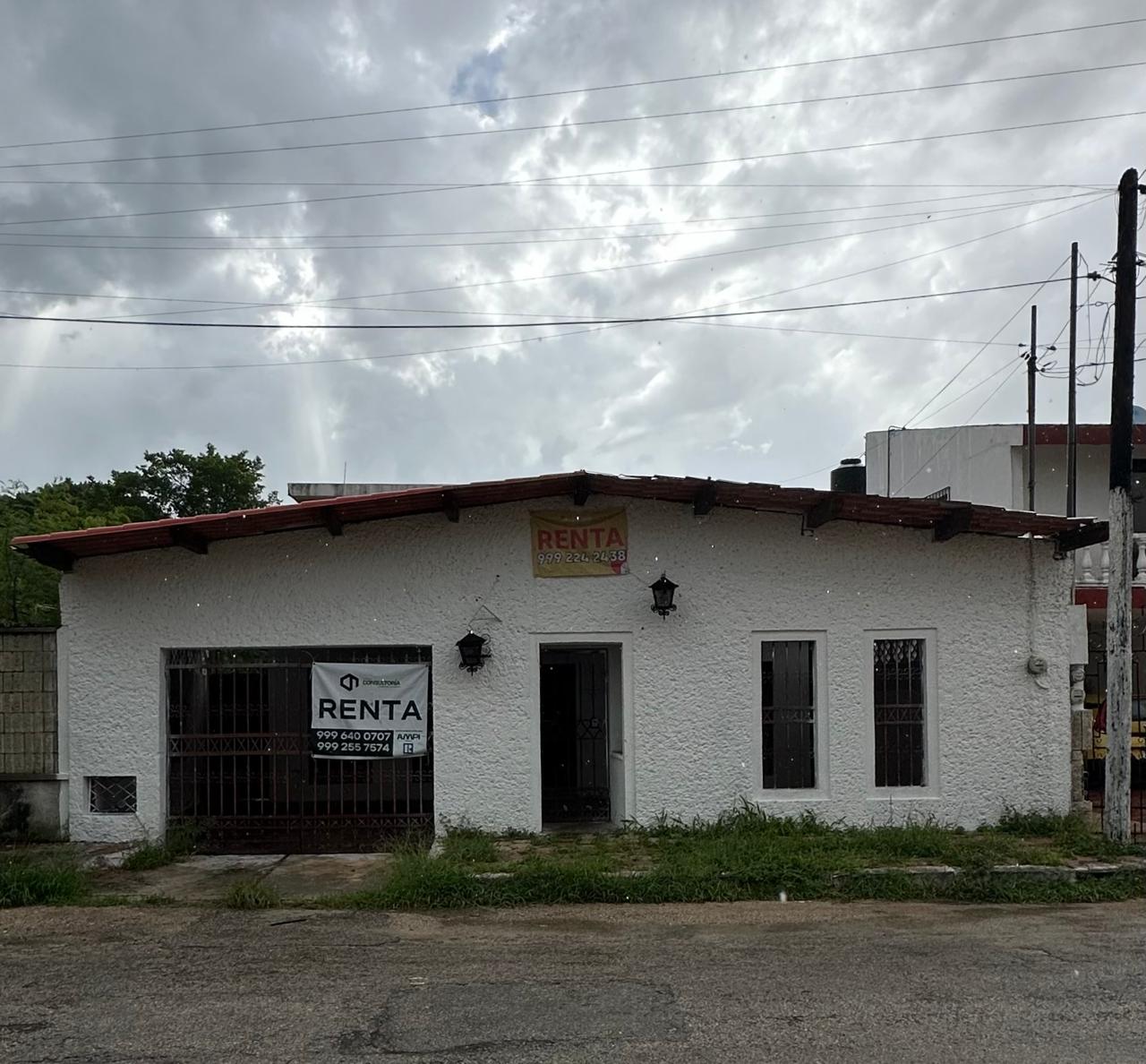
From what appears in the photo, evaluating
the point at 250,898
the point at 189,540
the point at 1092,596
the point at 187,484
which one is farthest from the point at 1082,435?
the point at 187,484

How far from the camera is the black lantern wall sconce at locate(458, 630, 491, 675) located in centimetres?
927

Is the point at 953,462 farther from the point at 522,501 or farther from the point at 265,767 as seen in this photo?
the point at 265,767

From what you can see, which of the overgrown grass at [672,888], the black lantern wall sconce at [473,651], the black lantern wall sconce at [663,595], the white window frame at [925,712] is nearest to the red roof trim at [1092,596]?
the white window frame at [925,712]

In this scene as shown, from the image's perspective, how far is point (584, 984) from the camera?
5.77 m

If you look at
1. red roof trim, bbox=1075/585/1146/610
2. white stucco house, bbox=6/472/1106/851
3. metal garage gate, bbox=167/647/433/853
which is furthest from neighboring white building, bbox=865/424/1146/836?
metal garage gate, bbox=167/647/433/853

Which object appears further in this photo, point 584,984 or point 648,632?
point 648,632

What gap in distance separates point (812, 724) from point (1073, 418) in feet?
35.8

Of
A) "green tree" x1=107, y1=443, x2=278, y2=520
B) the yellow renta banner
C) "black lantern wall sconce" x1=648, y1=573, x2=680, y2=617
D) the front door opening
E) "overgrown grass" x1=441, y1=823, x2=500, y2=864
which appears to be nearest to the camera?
"overgrown grass" x1=441, y1=823, x2=500, y2=864

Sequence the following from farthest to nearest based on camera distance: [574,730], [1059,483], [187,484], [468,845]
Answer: [187,484]
[1059,483]
[574,730]
[468,845]

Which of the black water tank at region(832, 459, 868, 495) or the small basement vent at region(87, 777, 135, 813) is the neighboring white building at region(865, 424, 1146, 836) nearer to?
the black water tank at region(832, 459, 868, 495)

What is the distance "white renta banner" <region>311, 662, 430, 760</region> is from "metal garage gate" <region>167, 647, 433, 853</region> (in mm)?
143

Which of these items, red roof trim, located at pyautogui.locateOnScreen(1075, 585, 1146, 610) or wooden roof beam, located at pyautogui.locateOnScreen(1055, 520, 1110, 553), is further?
red roof trim, located at pyautogui.locateOnScreen(1075, 585, 1146, 610)

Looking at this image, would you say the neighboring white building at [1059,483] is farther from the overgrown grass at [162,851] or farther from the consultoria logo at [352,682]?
the overgrown grass at [162,851]

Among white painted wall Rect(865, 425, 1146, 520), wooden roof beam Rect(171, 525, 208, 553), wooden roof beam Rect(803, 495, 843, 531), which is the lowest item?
wooden roof beam Rect(171, 525, 208, 553)
